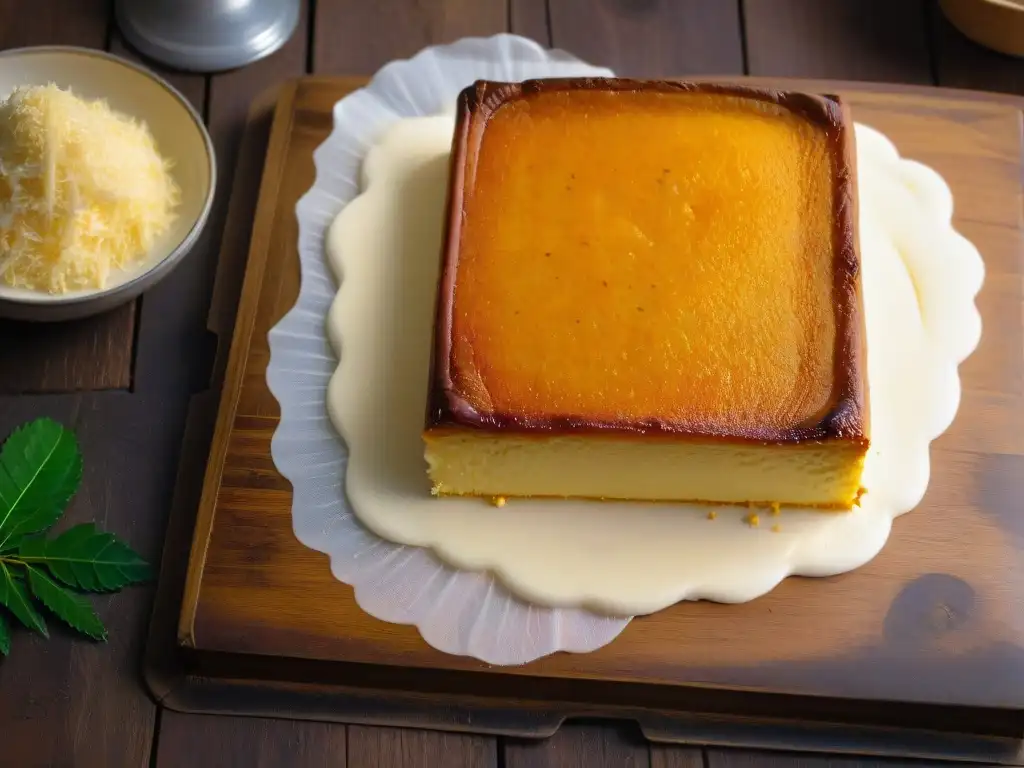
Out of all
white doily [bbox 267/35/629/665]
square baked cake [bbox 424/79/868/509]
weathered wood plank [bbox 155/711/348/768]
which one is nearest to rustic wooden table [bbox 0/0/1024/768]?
weathered wood plank [bbox 155/711/348/768]

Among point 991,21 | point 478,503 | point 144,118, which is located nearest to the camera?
point 478,503

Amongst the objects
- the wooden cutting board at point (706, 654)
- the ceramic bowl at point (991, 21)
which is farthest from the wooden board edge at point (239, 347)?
the ceramic bowl at point (991, 21)

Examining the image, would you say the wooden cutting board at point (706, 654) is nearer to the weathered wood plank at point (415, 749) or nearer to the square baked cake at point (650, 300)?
the weathered wood plank at point (415, 749)

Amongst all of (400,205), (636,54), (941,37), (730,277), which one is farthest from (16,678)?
(941,37)

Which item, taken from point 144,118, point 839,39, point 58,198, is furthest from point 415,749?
point 839,39

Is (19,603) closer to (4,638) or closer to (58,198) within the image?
(4,638)

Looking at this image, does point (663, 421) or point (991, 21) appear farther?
point (991, 21)

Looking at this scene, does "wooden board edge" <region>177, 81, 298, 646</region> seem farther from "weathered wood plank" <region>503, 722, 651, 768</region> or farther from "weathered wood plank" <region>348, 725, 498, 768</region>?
"weathered wood plank" <region>503, 722, 651, 768</region>
